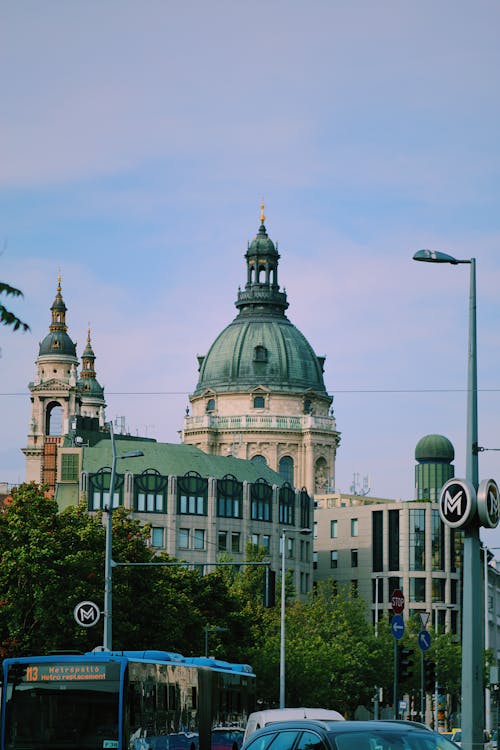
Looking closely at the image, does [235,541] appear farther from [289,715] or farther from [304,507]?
[289,715]

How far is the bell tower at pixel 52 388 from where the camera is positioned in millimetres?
174500

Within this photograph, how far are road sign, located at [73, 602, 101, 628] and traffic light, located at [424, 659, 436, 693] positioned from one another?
475 inches

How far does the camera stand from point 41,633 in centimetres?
6438

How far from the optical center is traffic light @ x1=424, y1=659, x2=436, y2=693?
46688 mm

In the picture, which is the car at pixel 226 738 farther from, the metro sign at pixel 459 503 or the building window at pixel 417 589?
the building window at pixel 417 589

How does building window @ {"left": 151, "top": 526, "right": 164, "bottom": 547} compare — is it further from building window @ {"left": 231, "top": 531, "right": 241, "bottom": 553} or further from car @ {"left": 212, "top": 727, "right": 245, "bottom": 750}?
car @ {"left": 212, "top": 727, "right": 245, "bottom": 750}

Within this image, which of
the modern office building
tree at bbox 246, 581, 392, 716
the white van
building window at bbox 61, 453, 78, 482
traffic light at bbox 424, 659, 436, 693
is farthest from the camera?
the modern office building

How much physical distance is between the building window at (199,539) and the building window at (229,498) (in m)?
3.00

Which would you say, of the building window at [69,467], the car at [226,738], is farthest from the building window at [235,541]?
the car at [226,738]

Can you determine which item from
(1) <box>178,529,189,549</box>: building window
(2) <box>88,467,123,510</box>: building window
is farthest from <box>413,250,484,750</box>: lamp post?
(1) <box>178,529,189,549</box>: building window

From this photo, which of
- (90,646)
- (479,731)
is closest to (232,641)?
(90,646)

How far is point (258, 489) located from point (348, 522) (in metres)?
19.8

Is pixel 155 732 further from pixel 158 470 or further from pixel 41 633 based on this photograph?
pixel 158 470

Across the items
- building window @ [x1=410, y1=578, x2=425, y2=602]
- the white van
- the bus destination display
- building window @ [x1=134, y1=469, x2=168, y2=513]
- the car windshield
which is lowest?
the white van
